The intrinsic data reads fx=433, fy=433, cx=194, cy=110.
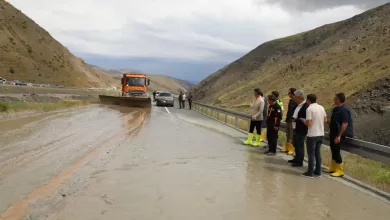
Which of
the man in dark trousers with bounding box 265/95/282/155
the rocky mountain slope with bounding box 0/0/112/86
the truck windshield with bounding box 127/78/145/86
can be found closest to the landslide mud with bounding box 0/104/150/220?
the man in dark trousers with bounding box 265/95/282/155

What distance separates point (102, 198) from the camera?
6211 mm

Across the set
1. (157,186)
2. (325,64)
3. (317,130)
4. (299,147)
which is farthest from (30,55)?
(157,186)

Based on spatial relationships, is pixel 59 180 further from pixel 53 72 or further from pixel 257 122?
pixel 53 72

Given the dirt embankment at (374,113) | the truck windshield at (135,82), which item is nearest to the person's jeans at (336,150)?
the dirt embankment at (374,113)

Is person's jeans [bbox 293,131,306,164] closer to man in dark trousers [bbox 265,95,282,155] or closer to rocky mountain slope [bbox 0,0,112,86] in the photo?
man in dark trousers [bbox 265,95,282,155]

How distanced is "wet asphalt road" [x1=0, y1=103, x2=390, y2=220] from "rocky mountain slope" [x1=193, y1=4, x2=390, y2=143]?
10432 mm

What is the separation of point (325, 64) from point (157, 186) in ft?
185

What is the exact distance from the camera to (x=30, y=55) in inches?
3169

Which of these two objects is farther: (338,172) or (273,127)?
(273,127)

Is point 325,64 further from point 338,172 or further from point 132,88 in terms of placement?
point 338,172

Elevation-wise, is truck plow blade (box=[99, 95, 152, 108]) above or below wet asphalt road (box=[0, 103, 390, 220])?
above

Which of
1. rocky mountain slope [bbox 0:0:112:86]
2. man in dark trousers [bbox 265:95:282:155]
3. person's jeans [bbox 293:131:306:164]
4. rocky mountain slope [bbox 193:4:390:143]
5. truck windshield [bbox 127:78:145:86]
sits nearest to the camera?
person's jeans [bbox 293:131:306:164]

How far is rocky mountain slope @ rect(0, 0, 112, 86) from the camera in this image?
7288cm

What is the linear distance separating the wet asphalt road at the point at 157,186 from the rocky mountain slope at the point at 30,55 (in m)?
65.6
